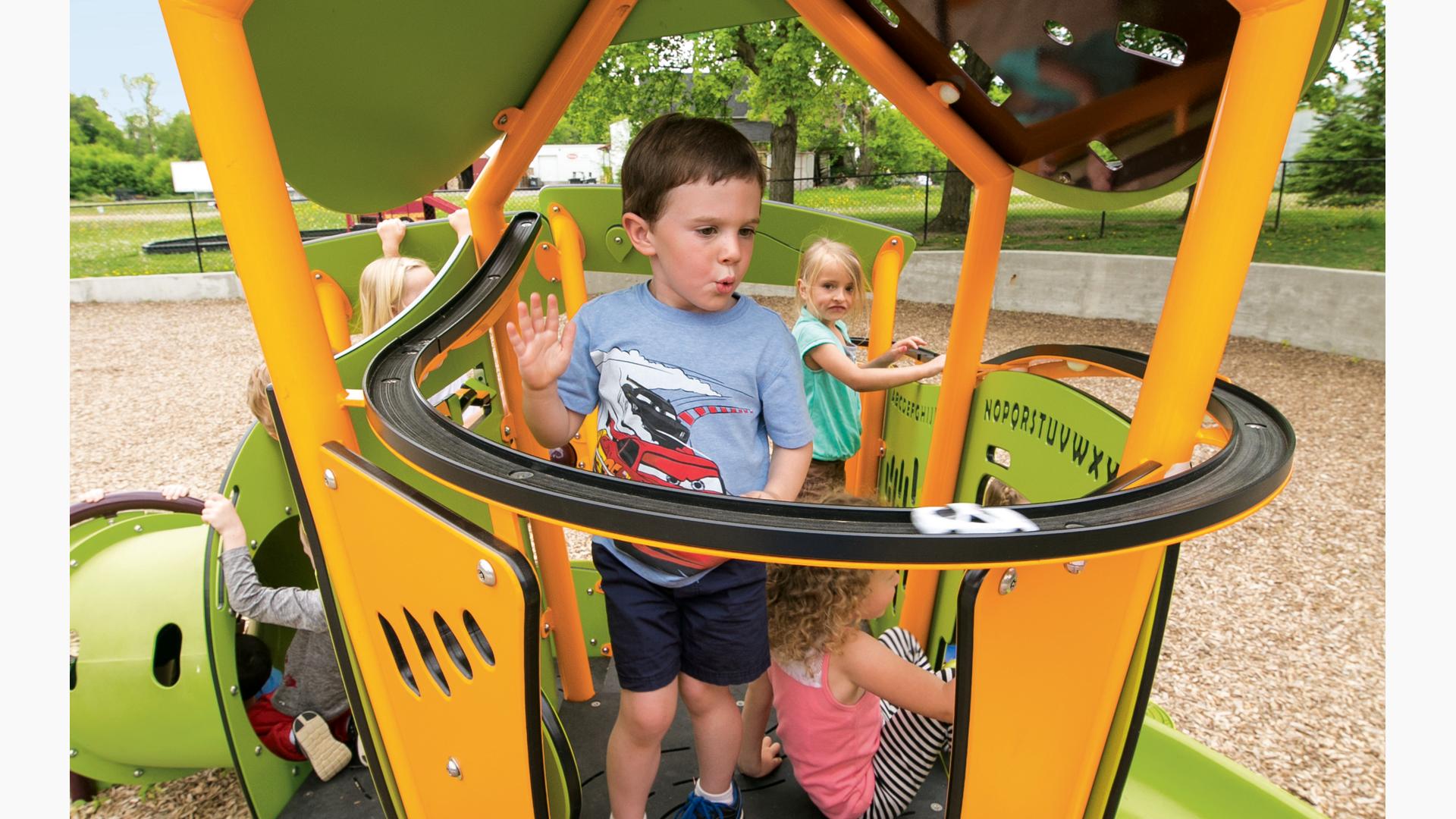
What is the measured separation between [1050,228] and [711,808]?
1403 centimetres

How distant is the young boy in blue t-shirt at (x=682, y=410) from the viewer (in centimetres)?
146

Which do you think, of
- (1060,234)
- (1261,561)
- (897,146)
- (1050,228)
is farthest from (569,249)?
(897,146)

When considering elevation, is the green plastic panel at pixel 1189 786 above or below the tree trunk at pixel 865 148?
below

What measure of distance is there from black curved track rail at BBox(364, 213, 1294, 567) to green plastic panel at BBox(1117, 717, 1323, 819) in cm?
120

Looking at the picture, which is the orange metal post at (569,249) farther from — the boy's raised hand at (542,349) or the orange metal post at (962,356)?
the boy's raised hand at (542,349)

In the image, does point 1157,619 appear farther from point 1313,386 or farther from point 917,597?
point 1313,386

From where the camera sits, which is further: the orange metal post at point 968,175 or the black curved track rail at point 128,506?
the black curved track rail at point 128,506

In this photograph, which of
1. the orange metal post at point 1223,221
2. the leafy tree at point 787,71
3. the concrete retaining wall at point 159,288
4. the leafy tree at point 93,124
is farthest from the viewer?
the leafy tree at point 93,124

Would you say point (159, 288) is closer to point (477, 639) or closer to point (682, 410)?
point (682, 410)

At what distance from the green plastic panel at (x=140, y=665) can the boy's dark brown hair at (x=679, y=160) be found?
148 centimetres

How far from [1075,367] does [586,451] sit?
1857mm

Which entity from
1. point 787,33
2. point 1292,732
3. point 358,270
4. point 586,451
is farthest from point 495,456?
point 787,33

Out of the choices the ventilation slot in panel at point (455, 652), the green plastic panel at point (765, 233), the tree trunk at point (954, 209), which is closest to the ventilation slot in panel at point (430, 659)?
the ventilation slot in panel at point (455, 652)

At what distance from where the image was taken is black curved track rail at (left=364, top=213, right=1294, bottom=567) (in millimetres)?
828
